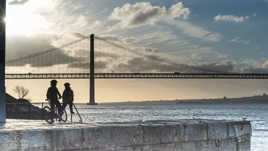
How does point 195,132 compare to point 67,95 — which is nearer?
point 195,132

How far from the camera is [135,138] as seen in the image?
7.41 meters

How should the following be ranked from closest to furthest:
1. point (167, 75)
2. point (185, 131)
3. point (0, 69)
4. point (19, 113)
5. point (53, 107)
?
1. point (185, 131)
2. point (0, 69)
3. point (53, 107)
4. point (19, 113)
5. point (167, 75)

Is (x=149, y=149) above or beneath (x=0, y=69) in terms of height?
beneath

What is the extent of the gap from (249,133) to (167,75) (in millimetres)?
70963

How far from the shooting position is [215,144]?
8594 millimetres

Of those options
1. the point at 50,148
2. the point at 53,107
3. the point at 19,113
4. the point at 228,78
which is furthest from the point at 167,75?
the point at 50,148

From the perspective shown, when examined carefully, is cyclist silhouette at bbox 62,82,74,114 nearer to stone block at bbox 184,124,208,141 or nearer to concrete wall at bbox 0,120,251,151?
concrete wall at bbox 0,120,251,151

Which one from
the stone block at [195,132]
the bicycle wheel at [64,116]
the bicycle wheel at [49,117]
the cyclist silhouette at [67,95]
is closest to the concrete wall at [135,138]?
the stone block at [195,132]

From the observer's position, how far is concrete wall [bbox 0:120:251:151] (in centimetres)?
634

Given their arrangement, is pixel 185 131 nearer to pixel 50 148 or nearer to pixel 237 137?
pixel 237 137

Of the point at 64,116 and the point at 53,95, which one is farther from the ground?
the point at 53,95

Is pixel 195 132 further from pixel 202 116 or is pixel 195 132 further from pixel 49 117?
pixel 202 116

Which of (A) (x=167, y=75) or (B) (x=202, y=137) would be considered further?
(A) (x=167, y=75)

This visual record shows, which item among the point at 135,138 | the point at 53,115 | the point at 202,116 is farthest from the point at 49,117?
the point at 202,116
